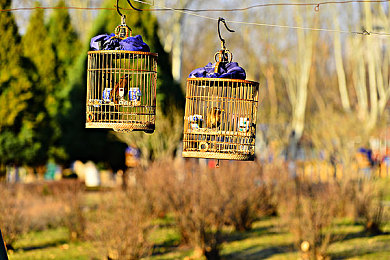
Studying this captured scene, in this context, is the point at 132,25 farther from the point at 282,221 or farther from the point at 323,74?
the point at 323,74

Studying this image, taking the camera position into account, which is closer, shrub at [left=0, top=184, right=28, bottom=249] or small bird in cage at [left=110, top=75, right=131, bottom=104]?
small bird in cage at [left=110, top=75, right=131, bottom=104]

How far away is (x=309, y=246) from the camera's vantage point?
11656 mm

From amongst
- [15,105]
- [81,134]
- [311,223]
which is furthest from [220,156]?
[81,134]

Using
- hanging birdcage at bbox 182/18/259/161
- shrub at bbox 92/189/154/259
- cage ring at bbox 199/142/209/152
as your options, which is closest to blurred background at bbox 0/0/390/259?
shrub at bbox 92/189/154/259

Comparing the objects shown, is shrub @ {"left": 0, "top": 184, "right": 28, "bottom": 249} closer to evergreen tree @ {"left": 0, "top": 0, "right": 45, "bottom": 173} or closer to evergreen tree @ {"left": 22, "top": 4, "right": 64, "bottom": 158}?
evergreen tree @ {"left": 0, "top": 0, "right": 45, "bottom": 173}

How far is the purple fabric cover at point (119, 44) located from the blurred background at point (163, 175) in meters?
0.37

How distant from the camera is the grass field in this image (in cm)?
1216

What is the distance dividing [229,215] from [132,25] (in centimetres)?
667

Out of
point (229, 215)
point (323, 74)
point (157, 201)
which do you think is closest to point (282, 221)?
point (229, 215)

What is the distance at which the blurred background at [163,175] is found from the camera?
11.9 metres

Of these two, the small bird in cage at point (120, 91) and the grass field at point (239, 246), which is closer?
the small bird in cage at point (120, 91)

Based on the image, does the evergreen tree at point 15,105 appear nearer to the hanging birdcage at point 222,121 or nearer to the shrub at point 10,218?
the shrub at point 10,218

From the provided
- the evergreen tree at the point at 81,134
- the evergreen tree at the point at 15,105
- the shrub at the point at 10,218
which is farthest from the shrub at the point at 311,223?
the evergreen tree at the point at 15,105

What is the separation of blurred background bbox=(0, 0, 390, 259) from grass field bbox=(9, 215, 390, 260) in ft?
0.08
